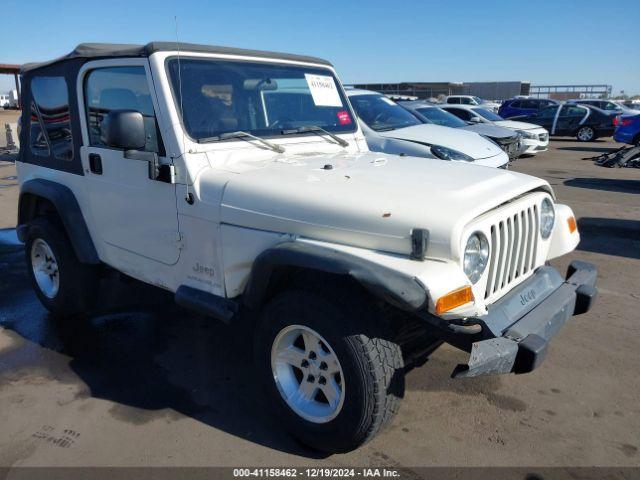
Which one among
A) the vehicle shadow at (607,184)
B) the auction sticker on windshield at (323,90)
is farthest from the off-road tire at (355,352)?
the vehicle shadow at (607,184)

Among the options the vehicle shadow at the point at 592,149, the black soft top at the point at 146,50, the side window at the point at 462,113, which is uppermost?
the black soft top at the point at 146,50

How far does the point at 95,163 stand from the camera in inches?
147

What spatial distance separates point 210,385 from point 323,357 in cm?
114

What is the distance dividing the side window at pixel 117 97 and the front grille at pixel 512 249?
6.74 ft

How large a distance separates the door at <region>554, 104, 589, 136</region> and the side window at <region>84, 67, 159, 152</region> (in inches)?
773

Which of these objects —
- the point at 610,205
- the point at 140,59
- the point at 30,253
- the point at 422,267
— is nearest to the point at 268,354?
the point at 422,267

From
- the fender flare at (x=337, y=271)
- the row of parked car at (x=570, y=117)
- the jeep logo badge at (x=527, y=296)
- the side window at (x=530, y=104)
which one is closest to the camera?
the fender flare at (x=337, y=271)

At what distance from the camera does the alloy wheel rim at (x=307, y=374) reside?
8.91 ft

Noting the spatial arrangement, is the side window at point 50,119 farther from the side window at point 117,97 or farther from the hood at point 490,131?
the hood at point 490,131

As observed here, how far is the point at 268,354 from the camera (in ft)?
9.54

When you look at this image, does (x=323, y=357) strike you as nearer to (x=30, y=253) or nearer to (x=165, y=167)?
(x=165, y=167)

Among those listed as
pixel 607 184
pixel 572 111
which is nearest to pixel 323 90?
pixel 607 184

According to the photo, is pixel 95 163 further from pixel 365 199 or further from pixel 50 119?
pixel 365 199

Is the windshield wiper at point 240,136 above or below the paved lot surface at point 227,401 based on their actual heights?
above
